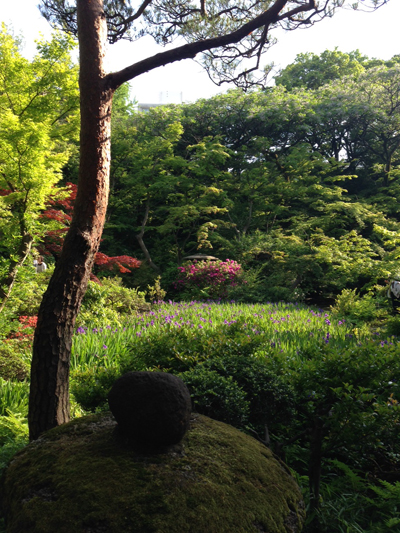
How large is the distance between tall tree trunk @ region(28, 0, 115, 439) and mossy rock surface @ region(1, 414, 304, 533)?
0.56 meters

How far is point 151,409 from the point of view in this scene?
5.85ft

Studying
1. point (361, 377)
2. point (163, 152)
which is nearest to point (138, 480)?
point (361, 377)

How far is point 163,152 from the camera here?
13195mm

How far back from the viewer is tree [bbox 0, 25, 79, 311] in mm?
4922

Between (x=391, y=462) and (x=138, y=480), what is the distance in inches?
72.7

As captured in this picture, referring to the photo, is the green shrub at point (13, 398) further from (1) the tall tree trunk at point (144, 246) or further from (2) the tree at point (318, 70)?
(2) the tree at point (318, 70)

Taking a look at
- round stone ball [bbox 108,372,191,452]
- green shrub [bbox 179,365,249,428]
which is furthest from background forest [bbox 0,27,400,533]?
round stone ball [bbox 108,372,191,452]

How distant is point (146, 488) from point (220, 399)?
3.70 feet

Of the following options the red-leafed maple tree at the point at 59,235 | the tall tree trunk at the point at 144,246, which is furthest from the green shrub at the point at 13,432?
the tall tree trunk at the point at 144,246

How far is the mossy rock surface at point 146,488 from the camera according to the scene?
1.49m

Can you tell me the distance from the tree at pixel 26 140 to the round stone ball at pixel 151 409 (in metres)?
3.54

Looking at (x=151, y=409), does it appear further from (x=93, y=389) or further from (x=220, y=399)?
(x=93, y=389)

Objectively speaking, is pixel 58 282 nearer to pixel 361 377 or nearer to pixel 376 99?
pixel 361 377

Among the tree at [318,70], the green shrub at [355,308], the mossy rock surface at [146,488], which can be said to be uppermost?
the tree at [318,70]
